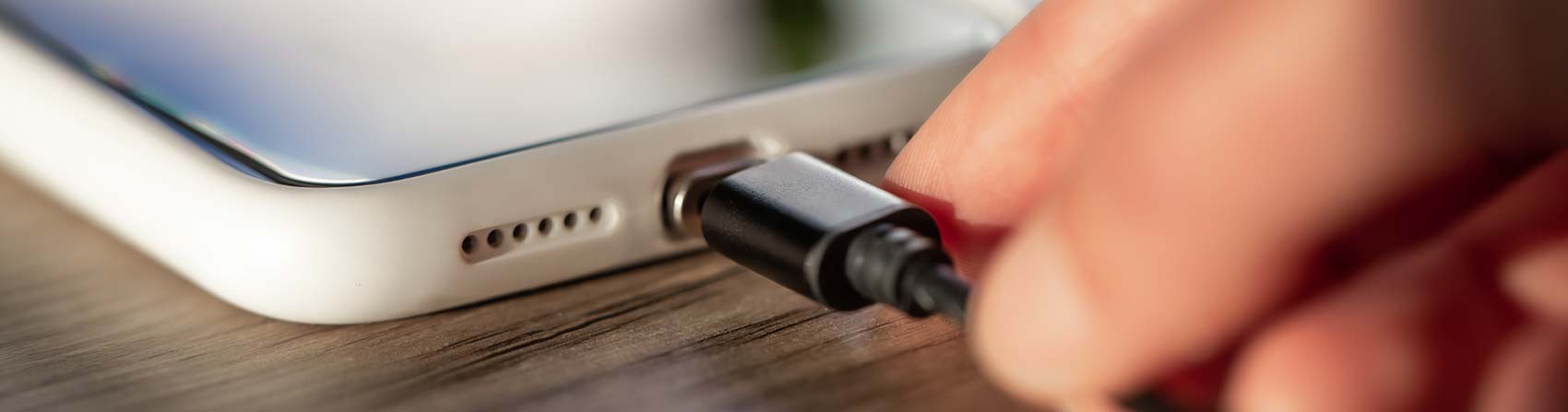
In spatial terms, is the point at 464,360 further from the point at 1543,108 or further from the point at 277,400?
the point at 1543,108

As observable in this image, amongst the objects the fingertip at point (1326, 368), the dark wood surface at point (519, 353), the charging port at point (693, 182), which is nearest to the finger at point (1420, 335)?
the fingertip at point (1326, 368)

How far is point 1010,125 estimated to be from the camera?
40 cm

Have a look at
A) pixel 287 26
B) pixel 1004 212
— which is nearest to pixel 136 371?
pixel 287 26

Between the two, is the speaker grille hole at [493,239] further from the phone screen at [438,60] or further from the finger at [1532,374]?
the finger at [1532,374]

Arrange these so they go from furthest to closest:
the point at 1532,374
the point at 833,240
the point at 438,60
→ 1. the point at 438,60
2. the point at 833,240
3. the point at 1532,374

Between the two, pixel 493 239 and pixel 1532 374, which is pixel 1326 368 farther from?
pixel 493 239

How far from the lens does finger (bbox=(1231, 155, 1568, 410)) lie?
0.24 meters

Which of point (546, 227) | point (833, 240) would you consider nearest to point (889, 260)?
point (833, 240)

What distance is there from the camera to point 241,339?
0.41 m

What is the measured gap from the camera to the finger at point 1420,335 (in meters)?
0.24

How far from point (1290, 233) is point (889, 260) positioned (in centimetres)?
9

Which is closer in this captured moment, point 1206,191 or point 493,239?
point 1206,191

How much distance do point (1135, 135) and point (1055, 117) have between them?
5.0 inches

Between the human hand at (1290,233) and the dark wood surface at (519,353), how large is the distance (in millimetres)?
81
